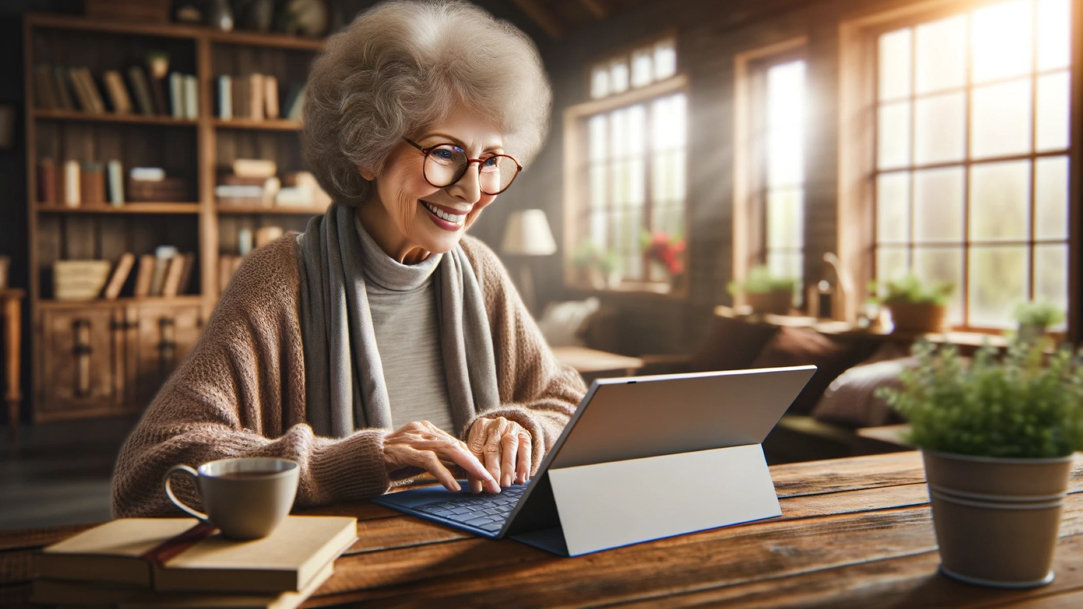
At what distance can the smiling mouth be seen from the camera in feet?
5.24

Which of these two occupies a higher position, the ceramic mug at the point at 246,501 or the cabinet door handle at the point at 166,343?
the ceramic mug at the point at 246,501

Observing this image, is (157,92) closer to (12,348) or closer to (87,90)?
(87,90)

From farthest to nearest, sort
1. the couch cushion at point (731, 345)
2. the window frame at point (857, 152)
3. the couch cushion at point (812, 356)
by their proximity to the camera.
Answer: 1. the window frame at point (857, 152)
2. the couch cushion at point (731, 345)
3. the couch cushion at point (812, 356)

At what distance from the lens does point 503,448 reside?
1314mm

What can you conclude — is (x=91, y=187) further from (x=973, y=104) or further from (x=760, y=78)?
(x=973, y=104)

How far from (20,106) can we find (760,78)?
4581 millimetres

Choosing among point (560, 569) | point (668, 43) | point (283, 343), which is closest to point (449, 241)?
point (283, 343)

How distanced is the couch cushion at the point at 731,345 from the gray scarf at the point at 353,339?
253 centimetres

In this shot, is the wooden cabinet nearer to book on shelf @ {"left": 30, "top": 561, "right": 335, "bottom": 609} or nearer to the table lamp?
the table lamp

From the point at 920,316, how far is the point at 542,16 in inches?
173

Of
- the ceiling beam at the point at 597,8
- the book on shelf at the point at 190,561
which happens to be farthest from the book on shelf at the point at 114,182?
the book on shelf at the point at 190,561

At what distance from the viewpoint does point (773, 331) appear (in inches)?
161

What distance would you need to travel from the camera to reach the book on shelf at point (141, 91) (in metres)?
5.86

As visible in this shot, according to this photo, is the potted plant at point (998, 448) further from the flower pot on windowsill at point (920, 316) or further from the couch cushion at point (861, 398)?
the flower pot on windowsill at point (920, 316)
